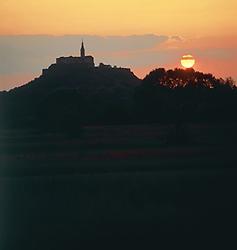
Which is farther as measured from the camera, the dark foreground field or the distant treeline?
the distant treeline

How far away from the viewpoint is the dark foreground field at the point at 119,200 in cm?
1602

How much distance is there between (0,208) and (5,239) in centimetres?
314

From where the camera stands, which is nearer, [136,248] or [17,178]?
[136,248]

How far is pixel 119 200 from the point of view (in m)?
19.8

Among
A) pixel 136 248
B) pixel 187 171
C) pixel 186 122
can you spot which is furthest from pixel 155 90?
pixel 136 248

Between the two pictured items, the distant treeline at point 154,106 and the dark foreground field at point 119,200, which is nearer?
the dark foreground field at point 119,200

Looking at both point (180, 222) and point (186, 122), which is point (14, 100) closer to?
point (186, 122)

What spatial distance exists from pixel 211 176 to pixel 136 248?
947 cm

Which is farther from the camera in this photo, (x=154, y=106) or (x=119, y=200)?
(x=154, y=106)

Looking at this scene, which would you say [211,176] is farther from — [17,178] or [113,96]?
[113,96]

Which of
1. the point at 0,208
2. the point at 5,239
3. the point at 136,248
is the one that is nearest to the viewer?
the point at 136,248

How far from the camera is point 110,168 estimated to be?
98.0 feet

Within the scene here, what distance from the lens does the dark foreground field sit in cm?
1602

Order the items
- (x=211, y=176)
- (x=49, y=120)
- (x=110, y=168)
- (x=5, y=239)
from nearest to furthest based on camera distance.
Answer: (x=5, y=239)
(x=211, y=176)
(x=110, y=168)
(x=49, y=120)
